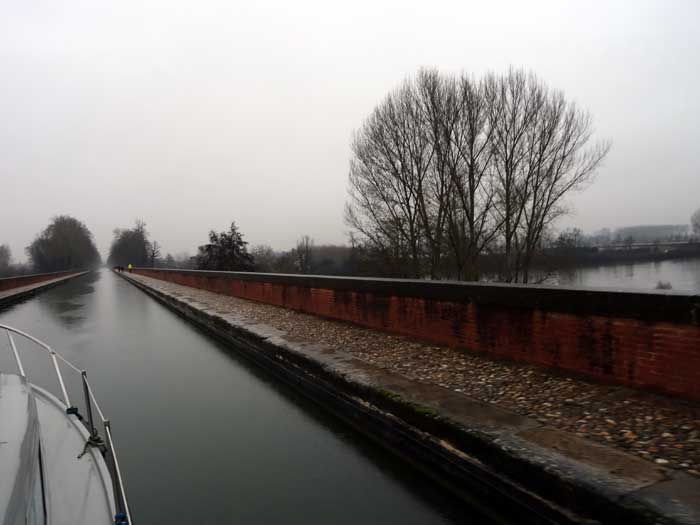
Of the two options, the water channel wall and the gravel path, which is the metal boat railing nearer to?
the gravel path

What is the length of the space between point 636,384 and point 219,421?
436cm

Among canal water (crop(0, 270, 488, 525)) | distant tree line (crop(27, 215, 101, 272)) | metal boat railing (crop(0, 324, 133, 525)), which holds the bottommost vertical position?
canal water (crop(0, 270, 488, 525))

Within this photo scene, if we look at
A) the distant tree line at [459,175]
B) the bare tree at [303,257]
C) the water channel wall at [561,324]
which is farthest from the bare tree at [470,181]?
the bare tree at [303,257]

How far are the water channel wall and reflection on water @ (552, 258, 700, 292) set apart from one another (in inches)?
753

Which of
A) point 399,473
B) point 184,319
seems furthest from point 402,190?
point 399,473

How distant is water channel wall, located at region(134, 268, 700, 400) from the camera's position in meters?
3.67

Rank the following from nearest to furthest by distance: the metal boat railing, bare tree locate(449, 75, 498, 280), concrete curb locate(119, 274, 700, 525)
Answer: the metal boat railing → concrete curb locate(119, 274, 700, 525) → bare tree locate(449, 75, 498, 280)

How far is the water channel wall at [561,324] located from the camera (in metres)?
3.67

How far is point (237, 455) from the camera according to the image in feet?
13.1

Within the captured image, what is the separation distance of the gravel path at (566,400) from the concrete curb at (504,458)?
0.73ft

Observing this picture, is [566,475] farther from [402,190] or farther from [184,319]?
[402,190]

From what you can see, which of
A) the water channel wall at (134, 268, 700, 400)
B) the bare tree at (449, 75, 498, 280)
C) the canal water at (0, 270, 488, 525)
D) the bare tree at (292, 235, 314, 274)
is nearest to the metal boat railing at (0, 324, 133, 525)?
the canal water at (0, 270, 488, 525)

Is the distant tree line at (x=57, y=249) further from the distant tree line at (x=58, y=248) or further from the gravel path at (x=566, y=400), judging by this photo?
the gravel path at (x=566, y=400)

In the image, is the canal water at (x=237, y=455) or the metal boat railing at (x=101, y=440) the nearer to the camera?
the metal boat railing at (x=101, y=440)
